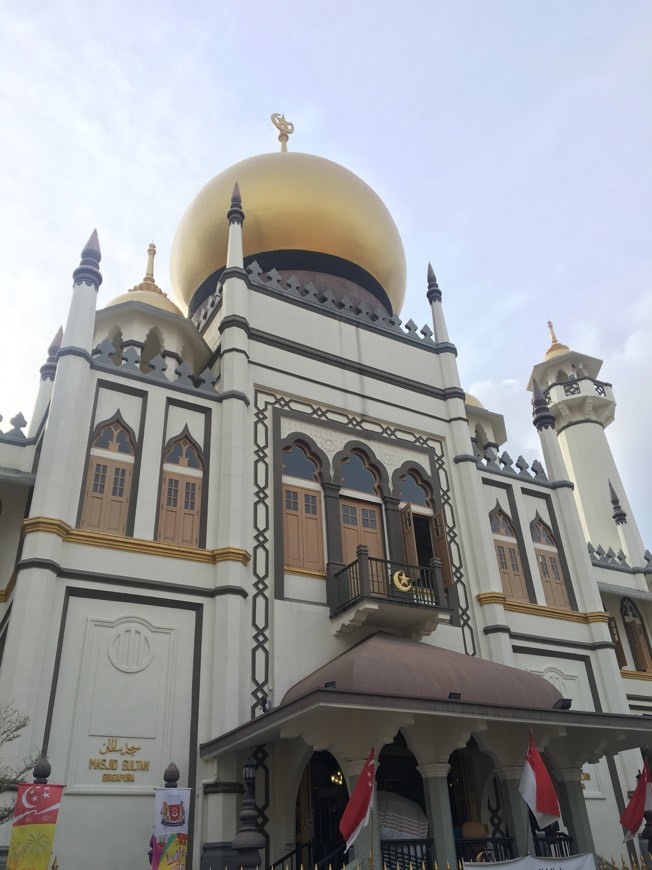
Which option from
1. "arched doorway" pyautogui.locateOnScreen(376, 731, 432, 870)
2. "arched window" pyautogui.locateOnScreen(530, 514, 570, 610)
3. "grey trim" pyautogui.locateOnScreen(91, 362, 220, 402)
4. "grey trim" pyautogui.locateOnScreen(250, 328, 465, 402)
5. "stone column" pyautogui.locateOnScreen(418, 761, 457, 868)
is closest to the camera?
"stone column" pyautogui.locateOnScreen(418, 761, 457, 868)

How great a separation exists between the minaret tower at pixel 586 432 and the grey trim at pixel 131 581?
1337 centimetres

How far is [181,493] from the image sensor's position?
11164 mm

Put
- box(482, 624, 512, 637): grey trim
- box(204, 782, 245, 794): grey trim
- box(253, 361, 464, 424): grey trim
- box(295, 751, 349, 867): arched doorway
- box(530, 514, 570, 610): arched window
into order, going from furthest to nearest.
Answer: box(530, 514, 570, 610): arched window
box(253, 361, 464, 424): grey trim
box(482, 624, 512, 637): grey trim
box(295, 751, 349, 867): arched doorway
box(204, 782, 245, 794): grey trim

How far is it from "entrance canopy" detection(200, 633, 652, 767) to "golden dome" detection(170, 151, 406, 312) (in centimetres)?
905

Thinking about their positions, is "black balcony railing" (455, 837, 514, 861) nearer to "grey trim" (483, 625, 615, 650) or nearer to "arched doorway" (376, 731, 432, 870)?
"arched doorway" (376, 731, 432, 870)

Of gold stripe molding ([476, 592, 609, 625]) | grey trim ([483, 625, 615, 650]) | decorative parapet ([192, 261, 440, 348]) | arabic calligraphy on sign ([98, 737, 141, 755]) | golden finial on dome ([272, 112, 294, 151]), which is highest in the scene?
golden finial on dome ([272, 112, 294, 151])

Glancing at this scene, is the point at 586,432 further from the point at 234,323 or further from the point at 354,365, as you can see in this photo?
the point at 234,323

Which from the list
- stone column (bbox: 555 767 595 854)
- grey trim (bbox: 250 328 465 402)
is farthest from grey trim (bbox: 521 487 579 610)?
stone column (bbox: 555 767 595 854)

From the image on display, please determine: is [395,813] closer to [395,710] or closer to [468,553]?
[395,710]

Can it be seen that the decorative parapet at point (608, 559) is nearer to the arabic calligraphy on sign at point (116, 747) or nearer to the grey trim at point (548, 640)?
the grey trim at point (548, 640)

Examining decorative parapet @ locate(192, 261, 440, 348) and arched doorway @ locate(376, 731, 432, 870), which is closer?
arched doorway @ locate(376, 731, 432, 870)

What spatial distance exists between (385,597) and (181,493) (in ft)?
11.0

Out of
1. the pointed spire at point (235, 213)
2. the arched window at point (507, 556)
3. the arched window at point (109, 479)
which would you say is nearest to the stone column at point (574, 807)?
the arched window at point (507, 556)

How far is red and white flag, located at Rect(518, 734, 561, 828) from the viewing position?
8461 mm
